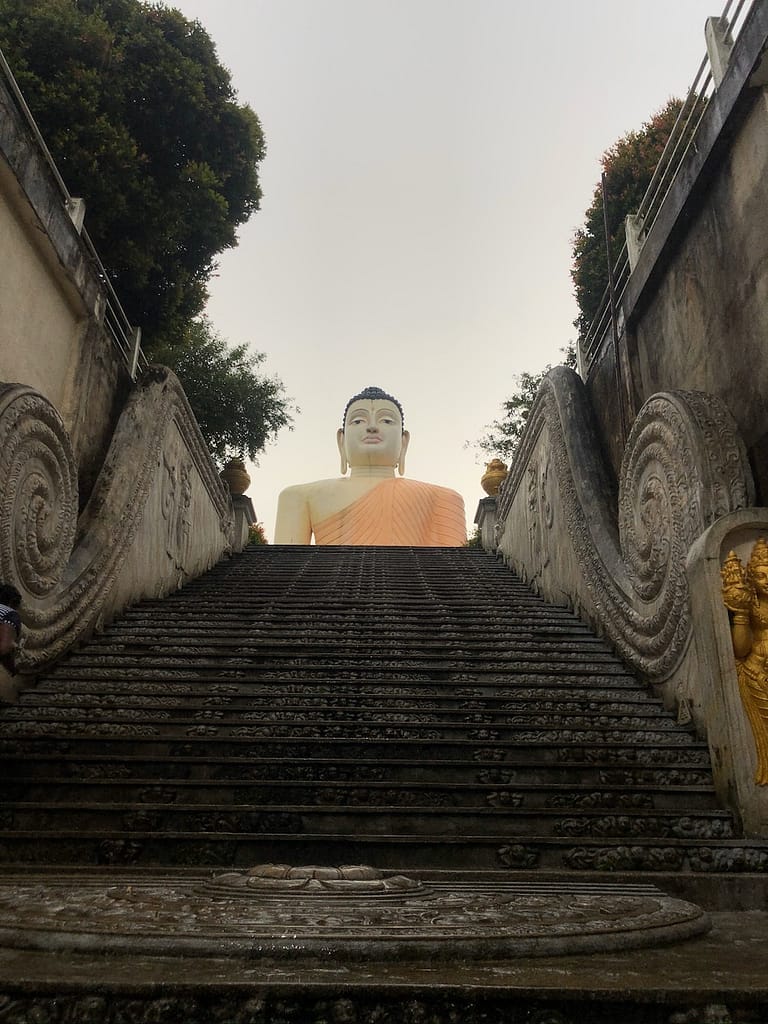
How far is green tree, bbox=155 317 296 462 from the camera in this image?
1587 centimetres

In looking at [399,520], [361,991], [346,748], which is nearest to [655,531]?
[346,748]

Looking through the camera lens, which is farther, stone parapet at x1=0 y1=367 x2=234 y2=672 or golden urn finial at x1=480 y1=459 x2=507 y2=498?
golden urn finial at x1=480 y1=459 x2=507 y2=498

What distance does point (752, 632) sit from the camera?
400cm

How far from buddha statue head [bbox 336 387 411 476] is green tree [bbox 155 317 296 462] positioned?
1326 mm

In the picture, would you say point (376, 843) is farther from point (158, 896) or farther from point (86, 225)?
point (86, 225)

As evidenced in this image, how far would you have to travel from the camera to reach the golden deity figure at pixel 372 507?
50.0 feet

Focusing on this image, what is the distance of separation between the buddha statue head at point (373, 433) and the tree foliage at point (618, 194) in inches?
191

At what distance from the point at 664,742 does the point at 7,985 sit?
357 cm

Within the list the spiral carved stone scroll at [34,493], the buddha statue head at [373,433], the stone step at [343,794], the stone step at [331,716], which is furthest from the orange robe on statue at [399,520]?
the stone step at [343,794]

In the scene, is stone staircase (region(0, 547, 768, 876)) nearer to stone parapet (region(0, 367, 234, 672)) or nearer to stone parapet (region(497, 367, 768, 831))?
stone parapet (region(497, 367, 768, 831))

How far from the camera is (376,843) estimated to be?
3.45 meters

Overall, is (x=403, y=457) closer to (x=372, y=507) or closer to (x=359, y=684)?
(x=372, y=507)

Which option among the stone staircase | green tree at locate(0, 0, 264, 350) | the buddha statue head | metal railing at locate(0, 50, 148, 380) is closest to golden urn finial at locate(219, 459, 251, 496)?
green tree at locate(0, 0, 264, 350)

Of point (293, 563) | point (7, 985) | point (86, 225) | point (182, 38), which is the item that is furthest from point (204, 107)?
point (7, 985)
